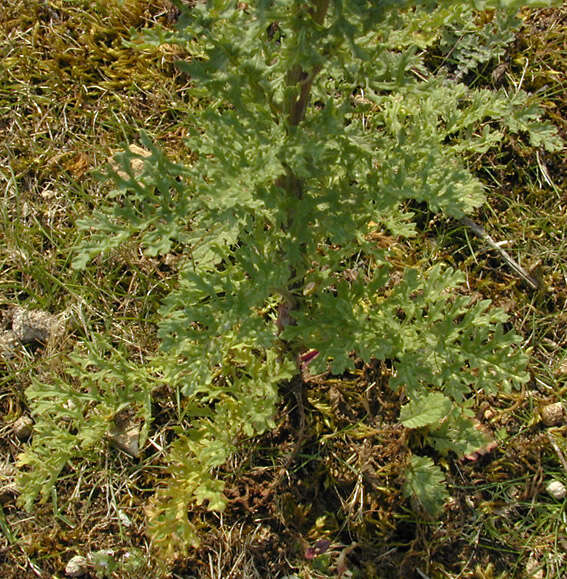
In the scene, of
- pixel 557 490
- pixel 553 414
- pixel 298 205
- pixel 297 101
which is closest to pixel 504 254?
pixel 553 414

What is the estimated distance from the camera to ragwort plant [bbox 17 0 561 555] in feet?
6.61

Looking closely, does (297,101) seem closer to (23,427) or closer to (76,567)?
(23,427)

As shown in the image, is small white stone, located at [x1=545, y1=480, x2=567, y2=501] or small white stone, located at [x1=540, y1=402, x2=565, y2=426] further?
small white stone, located at [x1=540, y1=402, x2=565, y2=426]

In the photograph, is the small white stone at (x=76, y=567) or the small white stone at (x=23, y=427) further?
the small white stone at (x=23, y=427)

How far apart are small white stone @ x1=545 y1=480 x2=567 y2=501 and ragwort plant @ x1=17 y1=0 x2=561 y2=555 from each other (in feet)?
1.65

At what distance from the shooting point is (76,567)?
315 cm

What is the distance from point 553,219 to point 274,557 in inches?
98.5

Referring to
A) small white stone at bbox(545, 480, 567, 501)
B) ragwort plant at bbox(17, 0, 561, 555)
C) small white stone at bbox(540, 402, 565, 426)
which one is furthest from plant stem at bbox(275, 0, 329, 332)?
small white stone at bbox(545, 480, 567, 501)

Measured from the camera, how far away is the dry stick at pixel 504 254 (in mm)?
3678

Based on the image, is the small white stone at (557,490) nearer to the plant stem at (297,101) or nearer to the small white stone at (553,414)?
the small white stone at (553,414)

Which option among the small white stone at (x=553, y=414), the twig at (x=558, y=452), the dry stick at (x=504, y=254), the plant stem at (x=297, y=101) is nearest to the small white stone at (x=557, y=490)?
the twig at (x=558, y=452)

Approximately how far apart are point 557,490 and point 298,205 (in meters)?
2.17

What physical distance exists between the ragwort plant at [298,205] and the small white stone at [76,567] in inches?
17.6

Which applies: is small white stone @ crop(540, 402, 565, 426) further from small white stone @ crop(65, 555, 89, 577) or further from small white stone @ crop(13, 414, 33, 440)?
small white stone @ crop(13, 414, 33, 440)
